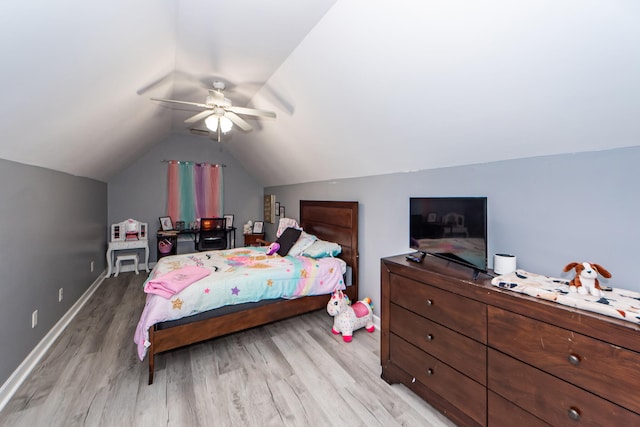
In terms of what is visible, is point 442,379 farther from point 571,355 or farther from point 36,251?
point 36,251

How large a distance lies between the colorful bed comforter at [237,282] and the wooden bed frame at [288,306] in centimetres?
9

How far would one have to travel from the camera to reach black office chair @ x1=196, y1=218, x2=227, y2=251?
16.2ft

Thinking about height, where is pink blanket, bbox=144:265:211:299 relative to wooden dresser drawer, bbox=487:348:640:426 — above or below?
above

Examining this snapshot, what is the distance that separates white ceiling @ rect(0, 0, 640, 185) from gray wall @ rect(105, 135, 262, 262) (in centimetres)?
224

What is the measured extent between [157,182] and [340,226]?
159 inches

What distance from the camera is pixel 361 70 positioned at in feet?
6.38

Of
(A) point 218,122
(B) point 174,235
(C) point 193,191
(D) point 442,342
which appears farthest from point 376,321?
(C) point 193,191

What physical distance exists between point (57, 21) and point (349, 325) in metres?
2.92

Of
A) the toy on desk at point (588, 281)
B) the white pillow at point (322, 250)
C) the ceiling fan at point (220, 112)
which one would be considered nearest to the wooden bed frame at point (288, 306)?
the white pillow at point (322, 250)

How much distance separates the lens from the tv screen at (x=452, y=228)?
1.64 m

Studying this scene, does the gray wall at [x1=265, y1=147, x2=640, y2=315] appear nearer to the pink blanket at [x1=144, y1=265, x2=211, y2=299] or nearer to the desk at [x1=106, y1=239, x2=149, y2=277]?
the pink blanket at [x1=144, y1=265, x2=211, y2=299]

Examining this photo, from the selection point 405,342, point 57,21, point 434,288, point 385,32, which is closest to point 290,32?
point 385,32

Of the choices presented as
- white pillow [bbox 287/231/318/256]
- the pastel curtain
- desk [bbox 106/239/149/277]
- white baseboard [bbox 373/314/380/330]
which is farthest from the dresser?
the pastel curtain

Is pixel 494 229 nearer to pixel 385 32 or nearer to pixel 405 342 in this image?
pixel 405 342
